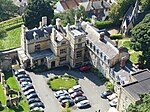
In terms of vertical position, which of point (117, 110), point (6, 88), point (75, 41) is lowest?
point (117, 110)

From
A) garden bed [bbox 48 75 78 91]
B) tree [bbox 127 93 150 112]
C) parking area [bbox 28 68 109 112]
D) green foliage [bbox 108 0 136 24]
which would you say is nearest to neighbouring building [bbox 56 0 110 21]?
green foliage [bbox 108 0 136 24]

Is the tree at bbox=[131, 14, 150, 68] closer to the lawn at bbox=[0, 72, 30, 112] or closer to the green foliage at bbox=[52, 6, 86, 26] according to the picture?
the green foliage at bbox=[52, 6, 86, 26]

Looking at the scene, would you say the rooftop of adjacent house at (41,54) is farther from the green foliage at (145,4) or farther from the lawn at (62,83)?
the green foliage at (145,4)

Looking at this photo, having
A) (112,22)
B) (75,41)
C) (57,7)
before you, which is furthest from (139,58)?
(57,7)

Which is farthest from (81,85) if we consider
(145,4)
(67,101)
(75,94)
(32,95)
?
(145,4)

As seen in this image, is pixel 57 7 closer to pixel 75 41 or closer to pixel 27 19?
pixel 27 19
